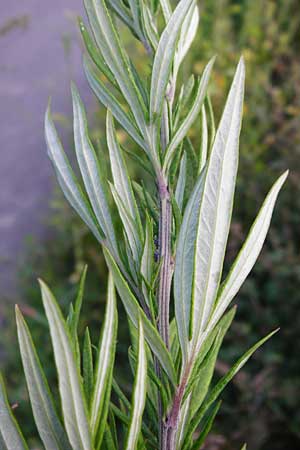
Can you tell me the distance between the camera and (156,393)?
53 centimetres

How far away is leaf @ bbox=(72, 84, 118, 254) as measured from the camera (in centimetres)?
51

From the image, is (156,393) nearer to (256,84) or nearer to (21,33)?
(256,84)

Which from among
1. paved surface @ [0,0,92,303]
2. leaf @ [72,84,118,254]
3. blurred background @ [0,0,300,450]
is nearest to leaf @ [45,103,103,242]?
leaf @ [72,84,118,254]

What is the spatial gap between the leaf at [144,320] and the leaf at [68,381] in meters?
0.06

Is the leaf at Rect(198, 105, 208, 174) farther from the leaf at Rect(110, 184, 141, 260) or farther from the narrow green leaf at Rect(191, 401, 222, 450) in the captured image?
the narrow green leaf at Rect(191, 401, 222, 450)

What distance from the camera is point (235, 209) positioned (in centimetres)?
231

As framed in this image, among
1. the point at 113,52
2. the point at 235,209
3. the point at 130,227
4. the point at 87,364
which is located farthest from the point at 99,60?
the point at 235,209

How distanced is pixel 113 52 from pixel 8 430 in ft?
0.95

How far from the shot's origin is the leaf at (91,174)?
20.0 inches

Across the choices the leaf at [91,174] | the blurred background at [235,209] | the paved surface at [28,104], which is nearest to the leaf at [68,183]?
the leaf at [91,174]

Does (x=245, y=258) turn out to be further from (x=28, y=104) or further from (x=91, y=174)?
(x=28, y=104)

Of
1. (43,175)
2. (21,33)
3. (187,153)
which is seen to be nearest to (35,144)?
(43,175)

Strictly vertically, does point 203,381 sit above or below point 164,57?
below

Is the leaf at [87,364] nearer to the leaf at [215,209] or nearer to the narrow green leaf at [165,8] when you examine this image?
the leaf at [215,209]
